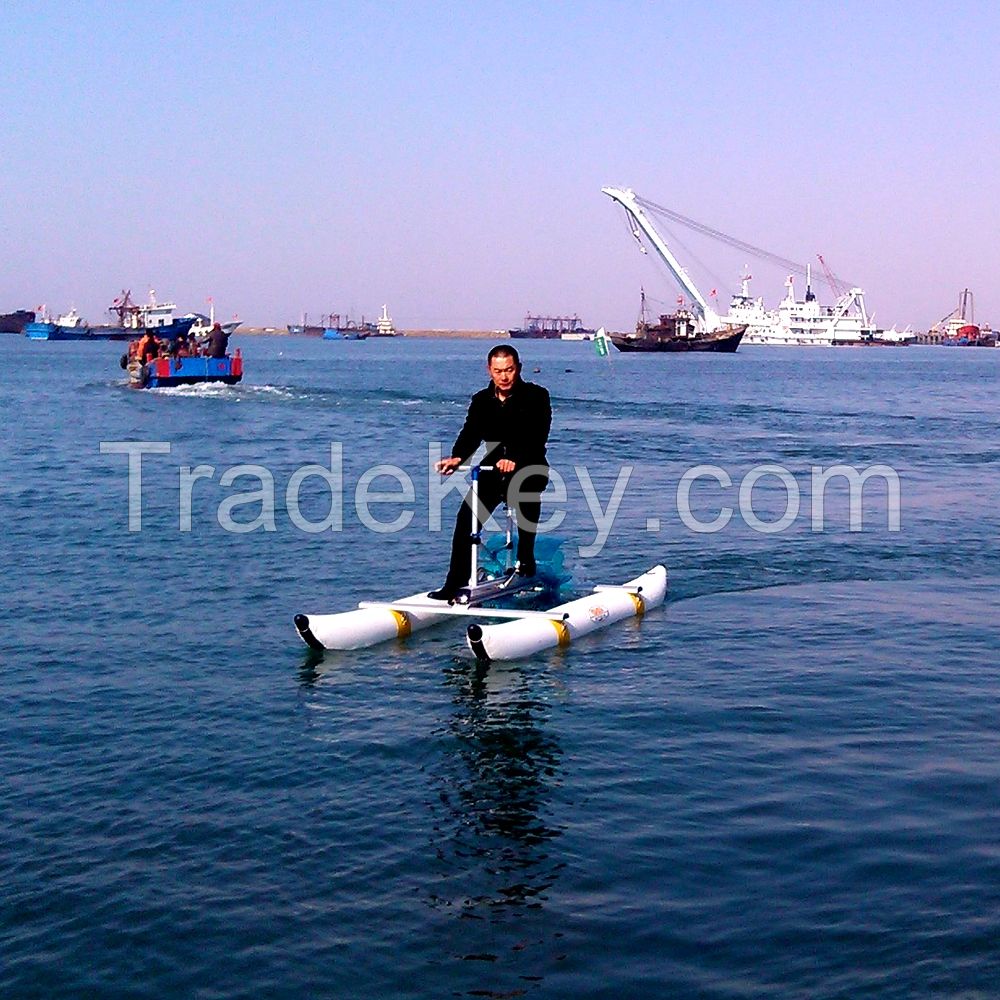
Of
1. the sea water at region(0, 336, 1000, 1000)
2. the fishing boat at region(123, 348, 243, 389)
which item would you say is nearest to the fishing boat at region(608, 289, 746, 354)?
the fishing boat at region(123, 348, 243, 389)

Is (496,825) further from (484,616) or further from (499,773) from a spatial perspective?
(484,616)

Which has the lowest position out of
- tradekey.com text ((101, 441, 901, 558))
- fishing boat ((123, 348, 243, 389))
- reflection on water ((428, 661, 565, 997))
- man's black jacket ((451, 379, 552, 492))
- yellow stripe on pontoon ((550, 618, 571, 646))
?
reflection on water ((428, 661, 565, 997))

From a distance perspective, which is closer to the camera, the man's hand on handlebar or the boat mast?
the man's hand on handlebar

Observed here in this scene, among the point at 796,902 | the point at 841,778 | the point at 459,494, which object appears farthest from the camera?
the point at 459,494

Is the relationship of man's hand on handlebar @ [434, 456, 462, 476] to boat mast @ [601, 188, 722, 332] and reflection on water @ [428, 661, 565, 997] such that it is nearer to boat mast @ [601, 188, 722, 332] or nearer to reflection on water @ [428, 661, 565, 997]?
reflection on water @ [428, 661, 565, 997]

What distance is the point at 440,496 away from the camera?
78.6 ft

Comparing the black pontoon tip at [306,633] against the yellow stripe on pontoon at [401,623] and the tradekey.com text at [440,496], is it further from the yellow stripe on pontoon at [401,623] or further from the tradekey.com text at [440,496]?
the tradekey.com text at [440,496]

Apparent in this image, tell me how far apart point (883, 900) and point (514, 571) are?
250 inches

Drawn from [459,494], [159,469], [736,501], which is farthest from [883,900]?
[159,469]

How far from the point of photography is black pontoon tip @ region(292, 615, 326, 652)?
11.6 meters

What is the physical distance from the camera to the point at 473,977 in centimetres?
618

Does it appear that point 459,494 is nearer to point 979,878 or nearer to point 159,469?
point 159,469

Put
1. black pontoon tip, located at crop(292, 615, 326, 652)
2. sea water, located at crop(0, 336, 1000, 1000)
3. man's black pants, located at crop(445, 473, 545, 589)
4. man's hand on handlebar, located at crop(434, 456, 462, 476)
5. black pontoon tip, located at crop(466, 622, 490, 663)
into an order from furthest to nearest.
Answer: man's black pants, located at crop(445, 473, 545, 589), black pontoon tip, located at crop(292, 615, 326, 652), man's hand on handlebar, located at crop(434, 456, 462, 476), black pontoon tip, located at crop(466, 622, 490, 663), sea water, located at crop(0, 336, 1000, 1000)

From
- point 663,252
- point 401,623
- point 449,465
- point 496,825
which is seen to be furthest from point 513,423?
point 663,252
